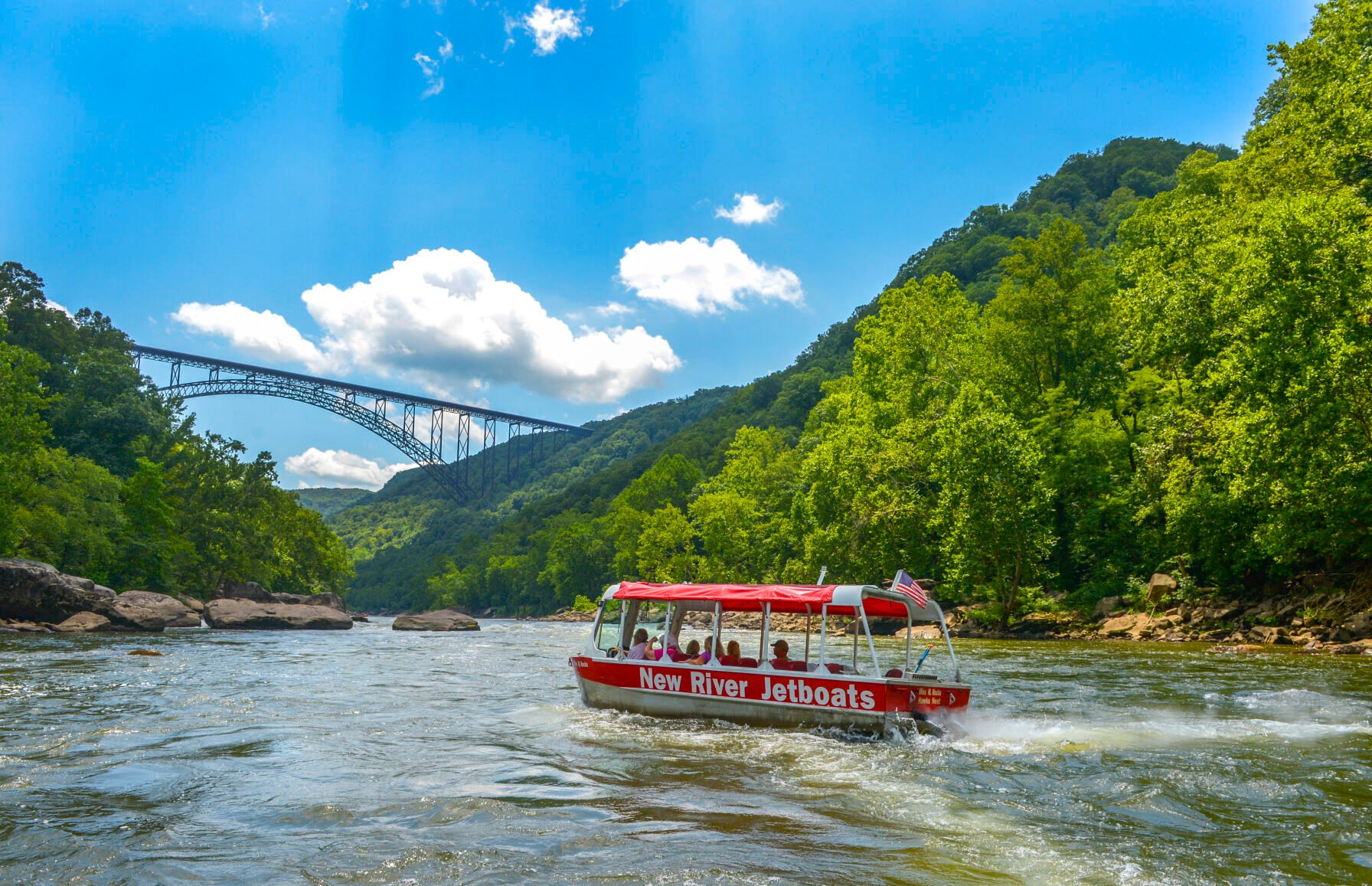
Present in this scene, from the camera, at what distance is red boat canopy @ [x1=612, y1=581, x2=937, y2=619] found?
535 inches

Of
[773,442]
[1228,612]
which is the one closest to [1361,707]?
[1228,612]

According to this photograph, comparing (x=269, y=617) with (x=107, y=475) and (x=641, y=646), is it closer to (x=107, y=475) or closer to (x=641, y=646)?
(x=107, y=475)

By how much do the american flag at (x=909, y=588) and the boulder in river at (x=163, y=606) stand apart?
36361mm

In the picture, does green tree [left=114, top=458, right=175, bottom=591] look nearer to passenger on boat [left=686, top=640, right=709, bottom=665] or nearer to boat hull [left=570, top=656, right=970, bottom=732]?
boat hull [left=570, top=656, right=970, bottom=732]

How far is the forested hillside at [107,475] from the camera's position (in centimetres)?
3925

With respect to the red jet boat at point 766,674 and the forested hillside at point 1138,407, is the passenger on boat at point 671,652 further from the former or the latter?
the forested hillside at point 1138,407

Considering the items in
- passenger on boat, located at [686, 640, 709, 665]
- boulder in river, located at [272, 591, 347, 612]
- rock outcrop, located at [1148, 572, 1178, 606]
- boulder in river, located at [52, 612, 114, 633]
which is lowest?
boulder in river, located at [272, 591, 347, 612]

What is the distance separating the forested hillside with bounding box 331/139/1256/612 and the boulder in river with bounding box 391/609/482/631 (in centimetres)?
1931

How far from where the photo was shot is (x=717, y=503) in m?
73.9

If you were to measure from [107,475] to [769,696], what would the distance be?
4642 cm

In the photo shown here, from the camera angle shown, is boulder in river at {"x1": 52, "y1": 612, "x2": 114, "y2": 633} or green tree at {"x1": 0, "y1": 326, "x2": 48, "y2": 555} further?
green tree at {"x1": 0, "y1": 326, "x2": 48, "y2": 555}

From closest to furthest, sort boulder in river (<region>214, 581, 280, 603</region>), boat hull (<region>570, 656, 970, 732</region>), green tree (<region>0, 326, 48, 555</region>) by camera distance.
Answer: boat hull (<region>570, 656, 970, 732</region>) < green tree (<region>0, 326, 48, 555</region>) < boulder in river (<region>214, 581, 280, 603</region>)

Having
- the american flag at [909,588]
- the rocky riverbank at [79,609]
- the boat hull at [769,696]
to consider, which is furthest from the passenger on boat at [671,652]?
the rocky riverbank at [79,609]

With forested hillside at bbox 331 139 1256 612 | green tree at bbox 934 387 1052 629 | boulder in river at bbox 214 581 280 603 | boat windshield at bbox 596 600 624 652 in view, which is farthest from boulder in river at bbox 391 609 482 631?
boat windshield at bbox 596 600 624 652
